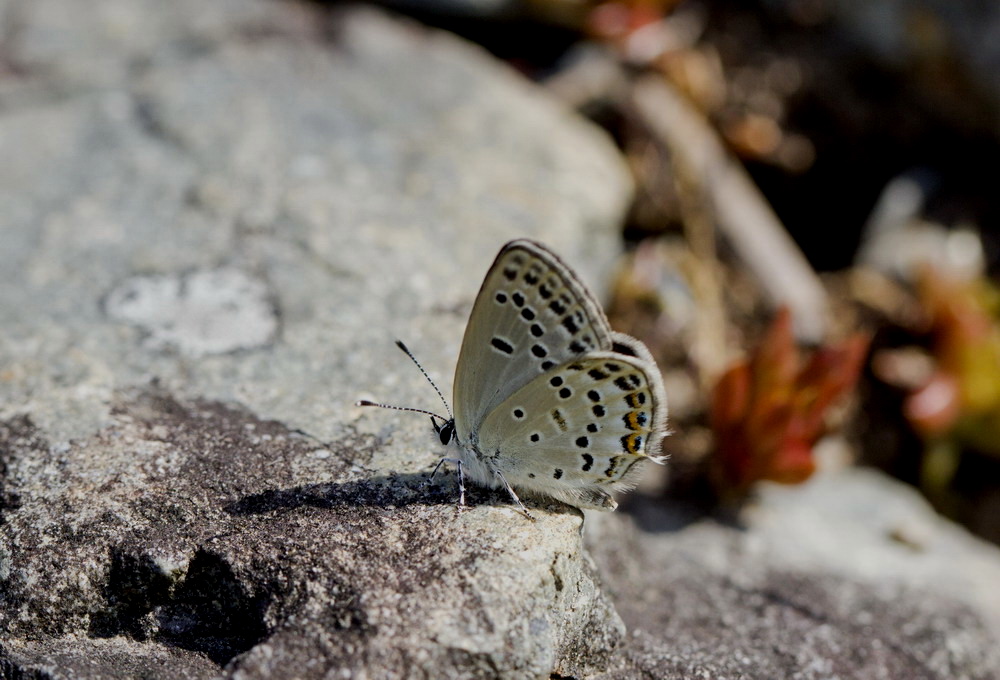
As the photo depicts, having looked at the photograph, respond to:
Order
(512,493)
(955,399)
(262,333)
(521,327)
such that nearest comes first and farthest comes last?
(521,327)
(512,493)
(262,333)
(955,399)

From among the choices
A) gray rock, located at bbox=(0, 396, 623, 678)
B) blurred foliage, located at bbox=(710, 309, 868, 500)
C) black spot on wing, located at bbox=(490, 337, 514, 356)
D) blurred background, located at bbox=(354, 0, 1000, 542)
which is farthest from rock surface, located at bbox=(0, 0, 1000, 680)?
black spot on wing, located at bbox=(490, 337, 514, 356)

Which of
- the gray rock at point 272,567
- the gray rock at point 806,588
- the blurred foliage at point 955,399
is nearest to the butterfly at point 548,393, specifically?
the gray rock at point 272,567

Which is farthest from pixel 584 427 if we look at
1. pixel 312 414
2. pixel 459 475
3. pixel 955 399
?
pixel 955 399

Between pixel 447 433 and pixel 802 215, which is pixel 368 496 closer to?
pixel 447 433

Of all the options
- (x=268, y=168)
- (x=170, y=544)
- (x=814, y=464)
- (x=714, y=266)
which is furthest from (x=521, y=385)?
(x=714, y=266)

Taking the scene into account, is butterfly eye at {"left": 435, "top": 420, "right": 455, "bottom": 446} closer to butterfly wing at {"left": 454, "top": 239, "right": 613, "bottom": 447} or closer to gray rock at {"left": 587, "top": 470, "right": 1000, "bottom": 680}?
butterfly wing at {"left": 454, "top": 239, "right": 613, "bottom": 447}
